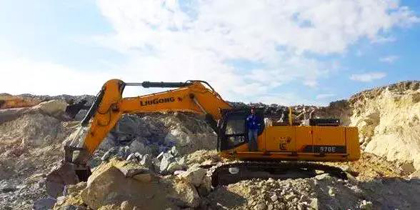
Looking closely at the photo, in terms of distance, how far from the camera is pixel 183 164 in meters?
15.0

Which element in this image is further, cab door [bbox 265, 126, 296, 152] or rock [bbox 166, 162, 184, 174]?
rock [bbox 166, 162, 184, 174]

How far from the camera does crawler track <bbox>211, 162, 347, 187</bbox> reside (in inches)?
462

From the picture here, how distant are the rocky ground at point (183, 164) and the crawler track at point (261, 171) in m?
0.82

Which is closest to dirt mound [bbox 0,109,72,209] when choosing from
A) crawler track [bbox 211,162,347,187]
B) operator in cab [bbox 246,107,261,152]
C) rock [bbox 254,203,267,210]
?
crawler track [bbox 211,162,347,187]

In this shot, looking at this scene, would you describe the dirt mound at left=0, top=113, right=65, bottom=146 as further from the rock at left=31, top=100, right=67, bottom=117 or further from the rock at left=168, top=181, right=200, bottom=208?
the rock at left=168, top=181, right=200, bottom=208

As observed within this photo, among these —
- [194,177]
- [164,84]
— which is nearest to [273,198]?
[194,177]

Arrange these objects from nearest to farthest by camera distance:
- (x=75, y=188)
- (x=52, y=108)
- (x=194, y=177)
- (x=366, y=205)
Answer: (x=194, y=177) → (x=75, y=188) → (x=366, y=205) → (x=52, y=108)

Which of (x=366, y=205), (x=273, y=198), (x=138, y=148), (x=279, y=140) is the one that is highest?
(x=279, y=140)

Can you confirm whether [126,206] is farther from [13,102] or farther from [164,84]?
[13,102]

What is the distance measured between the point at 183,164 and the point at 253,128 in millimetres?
4151

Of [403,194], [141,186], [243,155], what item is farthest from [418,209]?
[141,186]

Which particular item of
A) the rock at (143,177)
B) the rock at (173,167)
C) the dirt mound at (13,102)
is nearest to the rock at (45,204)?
the rock at (143,177)

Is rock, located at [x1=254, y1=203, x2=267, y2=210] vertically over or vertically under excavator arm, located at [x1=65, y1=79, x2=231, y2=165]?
under

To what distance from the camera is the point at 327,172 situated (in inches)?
484
